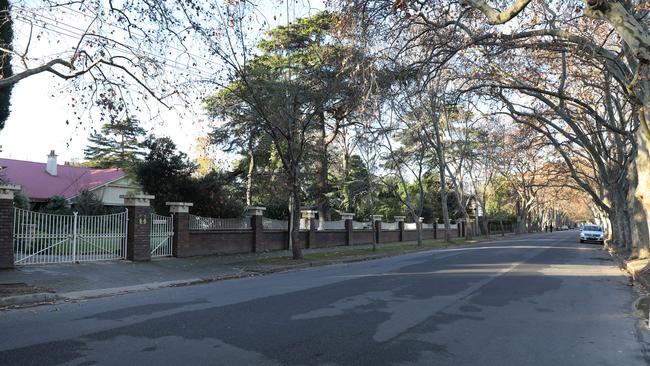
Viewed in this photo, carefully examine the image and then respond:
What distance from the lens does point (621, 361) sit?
647 centimetres

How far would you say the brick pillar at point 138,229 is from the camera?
17844 mm

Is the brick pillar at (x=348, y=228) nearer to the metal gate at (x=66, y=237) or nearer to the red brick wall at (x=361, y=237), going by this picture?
the red brick wall at (x=361, y=237)

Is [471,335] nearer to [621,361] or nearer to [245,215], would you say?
[621,361]

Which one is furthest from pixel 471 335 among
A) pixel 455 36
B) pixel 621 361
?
pixel 455 36

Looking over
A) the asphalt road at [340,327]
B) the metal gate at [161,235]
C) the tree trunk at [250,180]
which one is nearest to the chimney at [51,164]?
the tree trunk at [250,180]

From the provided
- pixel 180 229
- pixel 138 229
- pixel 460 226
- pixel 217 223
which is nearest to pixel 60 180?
pixel 217 223

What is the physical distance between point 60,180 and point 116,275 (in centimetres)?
2783

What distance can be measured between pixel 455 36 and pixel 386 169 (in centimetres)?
2887

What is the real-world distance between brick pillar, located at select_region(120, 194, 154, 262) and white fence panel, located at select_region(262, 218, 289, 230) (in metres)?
8.08

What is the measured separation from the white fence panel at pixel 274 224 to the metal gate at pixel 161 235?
21.4 ft

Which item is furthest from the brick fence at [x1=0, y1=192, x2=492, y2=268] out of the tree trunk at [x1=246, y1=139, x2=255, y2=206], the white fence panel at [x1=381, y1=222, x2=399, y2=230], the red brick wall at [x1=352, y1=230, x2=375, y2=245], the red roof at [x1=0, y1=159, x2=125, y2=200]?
the red roof at [x1=0, y1=159, x2=125, y2=200]

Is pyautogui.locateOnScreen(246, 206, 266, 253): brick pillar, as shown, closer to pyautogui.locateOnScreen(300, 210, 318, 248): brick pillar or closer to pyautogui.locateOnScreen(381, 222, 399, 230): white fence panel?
pyautogui.locateOnScreen(300, 210, 318, 248): brick pillar

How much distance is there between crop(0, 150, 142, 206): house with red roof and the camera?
1401 inches

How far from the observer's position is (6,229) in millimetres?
14141
